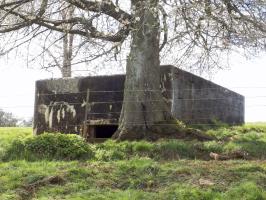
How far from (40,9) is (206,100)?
6.45 meters

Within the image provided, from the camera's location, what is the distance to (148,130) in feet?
44.0

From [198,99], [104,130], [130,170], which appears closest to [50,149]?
[130,170]

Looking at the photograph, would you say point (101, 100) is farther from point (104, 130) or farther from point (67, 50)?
point (67, 50)

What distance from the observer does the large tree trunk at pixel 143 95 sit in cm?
1338

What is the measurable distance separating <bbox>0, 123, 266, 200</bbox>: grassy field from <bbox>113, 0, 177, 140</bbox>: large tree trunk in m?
0.85

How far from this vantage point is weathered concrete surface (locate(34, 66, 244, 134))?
15109 mm

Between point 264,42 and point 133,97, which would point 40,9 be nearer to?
point 133,97

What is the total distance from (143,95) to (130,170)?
431 cm

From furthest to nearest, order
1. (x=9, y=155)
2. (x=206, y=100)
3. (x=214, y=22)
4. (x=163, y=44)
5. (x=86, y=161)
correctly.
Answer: (x=206, y=100)
(x=163, y=44)
(x=214, y=22)
(x=9, y=155)
(x=86, y=161)

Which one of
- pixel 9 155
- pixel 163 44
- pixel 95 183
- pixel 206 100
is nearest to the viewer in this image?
pixel 95 183

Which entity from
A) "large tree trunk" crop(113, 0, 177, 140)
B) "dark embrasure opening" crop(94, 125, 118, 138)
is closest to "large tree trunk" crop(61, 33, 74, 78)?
"large tree trunk" crop(113, 0, 177, 140)

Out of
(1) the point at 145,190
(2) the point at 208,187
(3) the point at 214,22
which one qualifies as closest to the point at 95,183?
(1) the point at 145,190

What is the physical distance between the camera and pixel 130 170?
9.56 m

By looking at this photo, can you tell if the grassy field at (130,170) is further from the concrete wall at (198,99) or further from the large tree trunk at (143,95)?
the concrete wall at (198,99)
